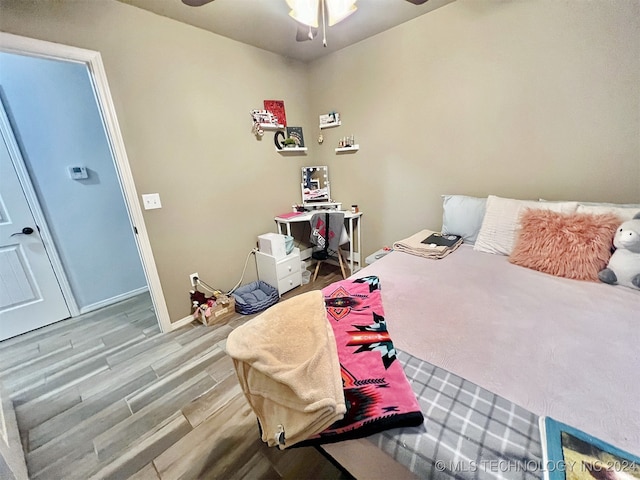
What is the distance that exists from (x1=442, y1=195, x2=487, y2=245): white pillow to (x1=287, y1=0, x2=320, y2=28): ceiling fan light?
1.63m

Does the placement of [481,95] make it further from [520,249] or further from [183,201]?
[183,201]

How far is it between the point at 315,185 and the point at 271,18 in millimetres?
1649

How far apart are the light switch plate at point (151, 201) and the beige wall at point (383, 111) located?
43mm

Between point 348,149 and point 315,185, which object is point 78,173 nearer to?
point 315,185

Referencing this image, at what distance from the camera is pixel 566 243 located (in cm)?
140

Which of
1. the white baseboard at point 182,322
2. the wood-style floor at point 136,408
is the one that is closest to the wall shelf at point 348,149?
the wood-style floor at point 136,408

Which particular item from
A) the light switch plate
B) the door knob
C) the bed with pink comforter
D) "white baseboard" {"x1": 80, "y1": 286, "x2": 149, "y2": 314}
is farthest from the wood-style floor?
the light switch plate

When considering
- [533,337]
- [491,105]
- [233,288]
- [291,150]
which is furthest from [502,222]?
[233,288]

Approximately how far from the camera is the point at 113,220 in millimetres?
2650

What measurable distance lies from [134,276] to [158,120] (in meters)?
1.87

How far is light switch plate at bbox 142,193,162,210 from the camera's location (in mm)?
1940

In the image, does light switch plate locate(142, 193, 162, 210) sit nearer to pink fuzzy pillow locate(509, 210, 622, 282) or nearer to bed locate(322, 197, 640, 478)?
bed locate(322, 197, 640, 478)

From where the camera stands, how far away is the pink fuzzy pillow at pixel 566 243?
133 cm

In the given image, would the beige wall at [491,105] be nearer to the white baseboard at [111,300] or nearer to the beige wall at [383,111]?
the beige wall at [383,111]
